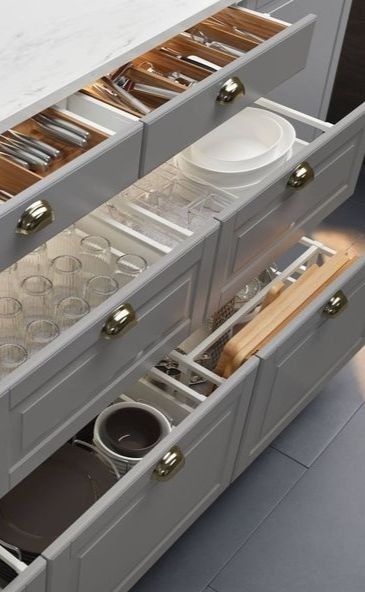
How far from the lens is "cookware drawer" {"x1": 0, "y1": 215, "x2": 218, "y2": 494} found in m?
1.53

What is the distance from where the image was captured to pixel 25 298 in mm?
1781

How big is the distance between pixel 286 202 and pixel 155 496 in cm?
58

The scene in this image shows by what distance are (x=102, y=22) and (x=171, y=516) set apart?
821mm

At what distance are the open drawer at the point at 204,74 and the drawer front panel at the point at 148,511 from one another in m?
0.41

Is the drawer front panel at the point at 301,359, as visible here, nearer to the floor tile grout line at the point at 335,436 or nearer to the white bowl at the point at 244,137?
the floor tile grout line at the point at 335,436

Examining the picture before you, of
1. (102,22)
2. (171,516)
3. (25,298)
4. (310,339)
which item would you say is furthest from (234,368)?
(102,22)

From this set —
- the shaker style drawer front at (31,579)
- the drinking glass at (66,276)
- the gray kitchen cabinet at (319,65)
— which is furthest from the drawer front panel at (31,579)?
the gray kitchen cabinet at (319,65)

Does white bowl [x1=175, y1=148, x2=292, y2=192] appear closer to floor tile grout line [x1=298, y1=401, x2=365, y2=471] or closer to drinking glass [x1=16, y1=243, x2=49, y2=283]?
drinking glass [x1=16, y1=243, x2=49, y2=283]

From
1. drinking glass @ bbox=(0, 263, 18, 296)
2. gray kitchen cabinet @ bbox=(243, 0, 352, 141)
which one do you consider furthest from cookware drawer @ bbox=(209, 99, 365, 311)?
gray kitchen cabinet @ bbox=(243, 0, 352, 141)

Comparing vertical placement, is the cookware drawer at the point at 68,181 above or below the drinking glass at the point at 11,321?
above

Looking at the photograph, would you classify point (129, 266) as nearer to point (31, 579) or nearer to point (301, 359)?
point (301, 359)

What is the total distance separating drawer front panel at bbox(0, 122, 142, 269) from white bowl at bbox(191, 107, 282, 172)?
45cm

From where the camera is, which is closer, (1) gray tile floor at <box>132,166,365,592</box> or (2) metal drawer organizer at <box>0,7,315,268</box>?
(2) metal drawer organizer at <box>0,7,315,268</box>

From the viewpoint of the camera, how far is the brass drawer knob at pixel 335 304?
206 cm
